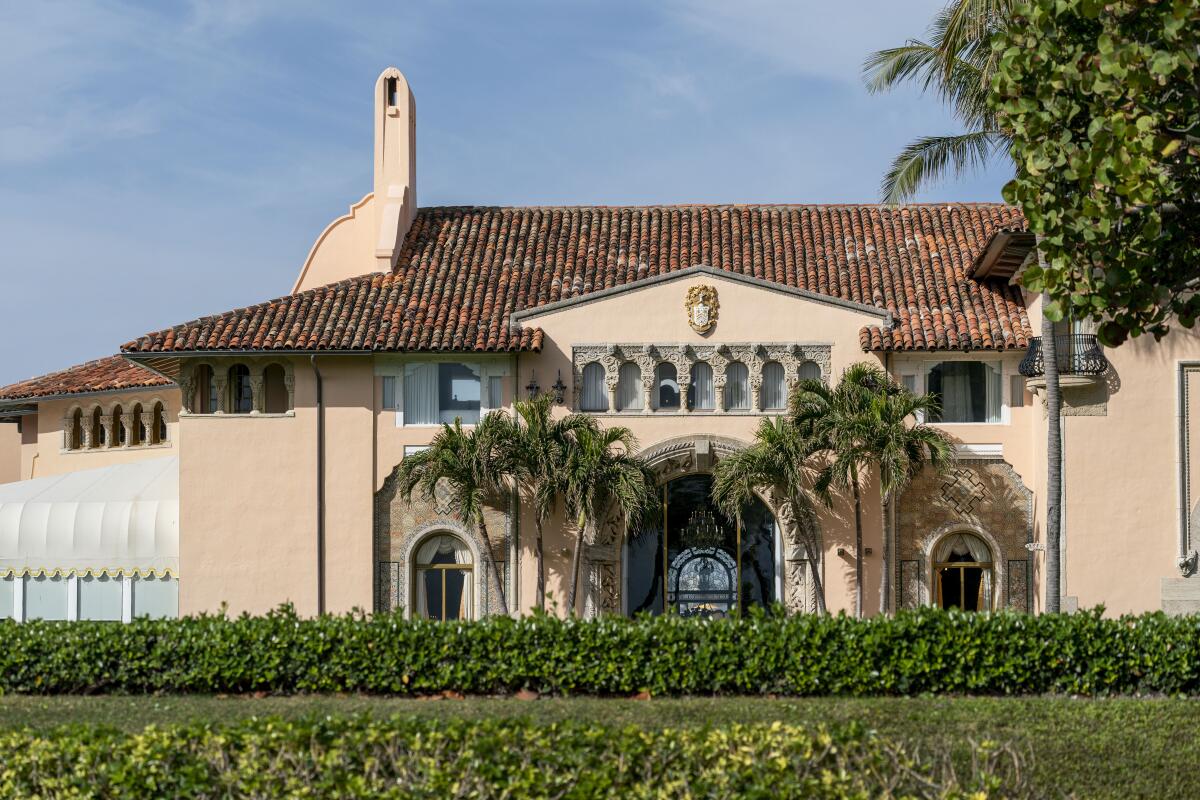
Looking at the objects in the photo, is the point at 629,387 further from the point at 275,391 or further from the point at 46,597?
the point at 46,597

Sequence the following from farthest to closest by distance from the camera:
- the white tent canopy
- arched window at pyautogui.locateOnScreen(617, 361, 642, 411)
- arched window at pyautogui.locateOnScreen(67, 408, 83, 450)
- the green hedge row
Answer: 1. arched window at pyautogui.locateOnScreen(67, 408, 83, 450)
2. the white tent canopy
3. arched window at pyautogui.locateOnScreen(617, 361, 642, 411)
4. the green hedge row

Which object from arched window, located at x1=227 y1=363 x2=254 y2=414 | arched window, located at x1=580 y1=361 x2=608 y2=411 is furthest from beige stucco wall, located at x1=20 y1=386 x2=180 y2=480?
arched window, located at x1=580 y1=361 x2=608 y2=411

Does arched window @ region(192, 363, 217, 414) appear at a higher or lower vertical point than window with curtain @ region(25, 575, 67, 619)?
higher

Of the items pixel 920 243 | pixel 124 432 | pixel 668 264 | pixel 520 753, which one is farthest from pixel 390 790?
pixel 124 432

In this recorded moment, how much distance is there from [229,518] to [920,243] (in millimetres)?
13963

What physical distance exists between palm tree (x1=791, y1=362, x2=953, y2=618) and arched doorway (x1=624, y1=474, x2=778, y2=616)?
1.74m

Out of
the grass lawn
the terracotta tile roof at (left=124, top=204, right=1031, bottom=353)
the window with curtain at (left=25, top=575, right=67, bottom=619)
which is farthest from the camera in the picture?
the window with curtain at (left=25, top=575, right=67, bottom=619)

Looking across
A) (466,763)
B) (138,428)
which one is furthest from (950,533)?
(138,428)

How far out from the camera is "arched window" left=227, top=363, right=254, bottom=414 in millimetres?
27109

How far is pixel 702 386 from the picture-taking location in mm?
26656

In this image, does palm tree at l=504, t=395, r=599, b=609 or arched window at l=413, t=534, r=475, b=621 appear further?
arched window at l=413, t=534, r=475, b=621

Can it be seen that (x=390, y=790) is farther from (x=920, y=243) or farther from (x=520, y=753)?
(x=920, y=243)

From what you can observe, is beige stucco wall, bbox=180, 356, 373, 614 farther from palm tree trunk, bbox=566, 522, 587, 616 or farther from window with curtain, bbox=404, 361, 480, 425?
palm tree trunk, bbox=566, 522, 587, 616

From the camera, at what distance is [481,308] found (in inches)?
1073
